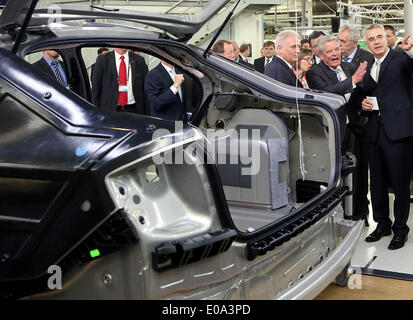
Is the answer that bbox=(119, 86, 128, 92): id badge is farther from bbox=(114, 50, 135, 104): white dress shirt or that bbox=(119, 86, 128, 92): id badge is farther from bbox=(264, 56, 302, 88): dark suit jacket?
bbox=(264, 56, 302, 88): dark suit jacket

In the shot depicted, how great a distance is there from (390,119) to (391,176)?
0.49 meters

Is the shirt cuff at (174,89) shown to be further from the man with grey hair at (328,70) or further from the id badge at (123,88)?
the id badge at (123,88)

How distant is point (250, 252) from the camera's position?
232cm

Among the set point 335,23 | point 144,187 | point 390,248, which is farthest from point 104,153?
point 335,23

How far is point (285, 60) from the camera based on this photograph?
458 cm

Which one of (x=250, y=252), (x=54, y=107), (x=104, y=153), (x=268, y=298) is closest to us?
(x=104, y=153)

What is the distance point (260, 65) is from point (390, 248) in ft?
22.7

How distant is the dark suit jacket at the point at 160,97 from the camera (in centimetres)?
550

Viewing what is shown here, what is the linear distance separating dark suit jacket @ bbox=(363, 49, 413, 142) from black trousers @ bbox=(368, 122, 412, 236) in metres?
0.10

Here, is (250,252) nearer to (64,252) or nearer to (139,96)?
(64,252)

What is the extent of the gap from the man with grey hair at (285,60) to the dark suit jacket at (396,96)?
0.71m

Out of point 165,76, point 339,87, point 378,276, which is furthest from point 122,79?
point 378,276

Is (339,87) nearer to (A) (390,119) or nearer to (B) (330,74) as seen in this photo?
(B) (330,74)

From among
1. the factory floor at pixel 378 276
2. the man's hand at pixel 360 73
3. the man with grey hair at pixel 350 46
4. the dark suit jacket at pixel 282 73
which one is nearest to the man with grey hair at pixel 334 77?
the man's hand at pixel 360 73
